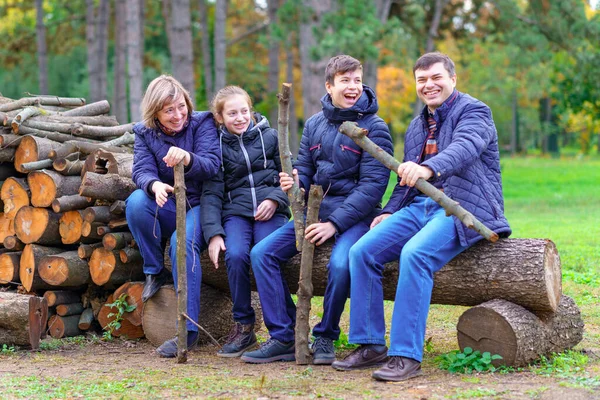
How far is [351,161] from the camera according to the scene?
18.0 ft

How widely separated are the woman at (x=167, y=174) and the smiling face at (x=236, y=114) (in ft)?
0.58

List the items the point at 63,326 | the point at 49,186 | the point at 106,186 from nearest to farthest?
1. the point at 106,186
2. the point at 49,186
3. the point at 63,326

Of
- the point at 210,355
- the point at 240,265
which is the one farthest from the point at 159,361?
the point at 240,265

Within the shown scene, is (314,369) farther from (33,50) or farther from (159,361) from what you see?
(33,50)

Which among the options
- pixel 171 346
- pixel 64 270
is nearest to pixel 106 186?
pixel 64 270

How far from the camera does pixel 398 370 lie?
15.6 feet


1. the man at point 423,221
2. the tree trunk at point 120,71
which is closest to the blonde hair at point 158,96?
the man at point 423,221

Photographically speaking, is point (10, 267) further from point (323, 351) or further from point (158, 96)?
point (323, 351)

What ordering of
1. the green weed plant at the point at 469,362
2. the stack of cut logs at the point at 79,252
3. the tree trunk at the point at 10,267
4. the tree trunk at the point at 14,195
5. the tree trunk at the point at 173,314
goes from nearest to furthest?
1. the green weed plant at the point at 469,362
2. the stack of cut logs at the point at 79,252
3. the tree trunk at the point at 173,314
4. the tree trunk at the point at 14,195
5. the tree trunk at the point at 10,267

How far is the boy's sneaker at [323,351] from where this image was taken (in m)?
5.34

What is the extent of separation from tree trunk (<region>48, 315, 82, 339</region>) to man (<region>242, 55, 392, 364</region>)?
2009mm

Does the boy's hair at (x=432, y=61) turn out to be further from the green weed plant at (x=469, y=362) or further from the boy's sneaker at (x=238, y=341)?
the boy's sneaker at (x=238, y=341)

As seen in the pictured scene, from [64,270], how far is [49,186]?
686mm

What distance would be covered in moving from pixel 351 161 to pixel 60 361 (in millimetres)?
2482
